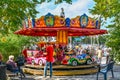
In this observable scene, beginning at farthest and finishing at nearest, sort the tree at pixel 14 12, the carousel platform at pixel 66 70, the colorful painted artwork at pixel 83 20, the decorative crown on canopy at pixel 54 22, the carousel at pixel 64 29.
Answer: the colorful painted artwork at pixel 83 20 < the decorative crown on canopy at pixel 54 22 < the carousel at pixel 64 29 < the carousel platform at pixel 66 70 < the tree at pixel 14 12

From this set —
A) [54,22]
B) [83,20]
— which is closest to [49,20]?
[54,22]

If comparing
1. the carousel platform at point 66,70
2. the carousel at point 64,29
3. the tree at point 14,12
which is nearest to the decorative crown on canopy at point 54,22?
the carousel at point 64,29

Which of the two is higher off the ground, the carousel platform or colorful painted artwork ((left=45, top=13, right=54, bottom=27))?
colorful painted artwork ((left=45, top=13, right=54, bottom=27))

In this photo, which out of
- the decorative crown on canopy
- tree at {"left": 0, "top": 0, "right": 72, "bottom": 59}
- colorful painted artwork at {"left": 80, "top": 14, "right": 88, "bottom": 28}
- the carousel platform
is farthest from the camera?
colorful painted artwork at {"left": 80, "top": 14, "right": 88, "bottom": 28}

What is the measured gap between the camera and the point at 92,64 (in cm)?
2123

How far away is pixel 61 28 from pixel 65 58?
1.93 meters

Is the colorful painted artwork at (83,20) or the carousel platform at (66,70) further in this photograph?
the colorful painted artwork at (83,20)

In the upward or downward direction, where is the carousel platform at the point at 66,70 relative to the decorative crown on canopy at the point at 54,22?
downward

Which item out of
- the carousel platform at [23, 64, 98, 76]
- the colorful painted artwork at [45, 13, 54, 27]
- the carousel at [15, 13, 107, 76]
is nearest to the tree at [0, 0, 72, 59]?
the colorful painted artwork at [45, 13, 54, 27]

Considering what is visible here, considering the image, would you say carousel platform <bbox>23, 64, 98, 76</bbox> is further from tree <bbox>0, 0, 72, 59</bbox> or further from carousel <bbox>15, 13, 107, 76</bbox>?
tree <bbox>0, 0, 72, 59</bbox>

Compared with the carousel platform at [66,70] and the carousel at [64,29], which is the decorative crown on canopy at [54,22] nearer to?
the carousel at [64,29]

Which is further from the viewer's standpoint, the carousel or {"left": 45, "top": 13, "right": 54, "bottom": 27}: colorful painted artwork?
{"left": 45, "top": 13, "right": 54, "bottom": 27}: colorful painted artwork

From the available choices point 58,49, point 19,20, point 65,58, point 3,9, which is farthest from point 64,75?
point 3,9

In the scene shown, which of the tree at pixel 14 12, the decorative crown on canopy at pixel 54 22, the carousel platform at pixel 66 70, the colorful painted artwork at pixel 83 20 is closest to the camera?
the tree at pixel 14 12
